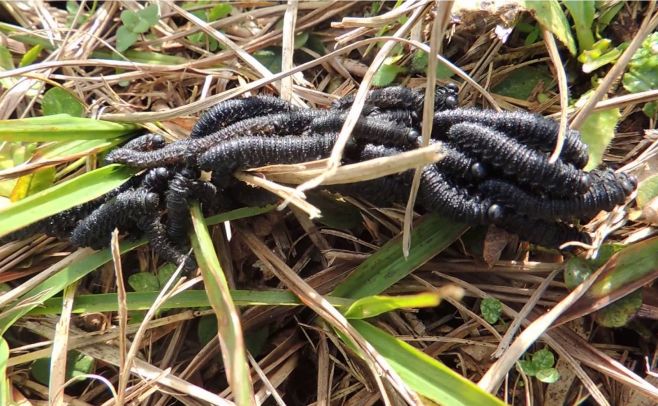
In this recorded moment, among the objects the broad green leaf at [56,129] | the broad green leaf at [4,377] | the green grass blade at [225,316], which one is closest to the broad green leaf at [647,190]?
the green grass blade at [225,316]

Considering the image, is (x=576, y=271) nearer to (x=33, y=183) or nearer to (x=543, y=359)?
(x=543, y=359)

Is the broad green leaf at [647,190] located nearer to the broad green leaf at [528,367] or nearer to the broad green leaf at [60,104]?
the broad green leaf at [528,367]

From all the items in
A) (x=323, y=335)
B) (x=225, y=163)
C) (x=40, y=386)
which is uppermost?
(x=225, y=163)

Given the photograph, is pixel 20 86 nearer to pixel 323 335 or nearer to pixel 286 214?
pixel 286 214

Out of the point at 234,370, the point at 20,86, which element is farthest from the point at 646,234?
the point at 20,86

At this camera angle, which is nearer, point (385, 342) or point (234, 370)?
point (234, 370)

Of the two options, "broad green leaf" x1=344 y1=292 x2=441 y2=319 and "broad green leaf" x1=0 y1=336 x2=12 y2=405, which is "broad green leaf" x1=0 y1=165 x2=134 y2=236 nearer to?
"broad green leaf" x1=0 y1=336 x2=12 y2=405

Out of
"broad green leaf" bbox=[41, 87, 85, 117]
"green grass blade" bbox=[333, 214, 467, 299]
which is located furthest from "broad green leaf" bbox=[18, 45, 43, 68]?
"green grass blade" bbox=[333, 214, 467, 299]
